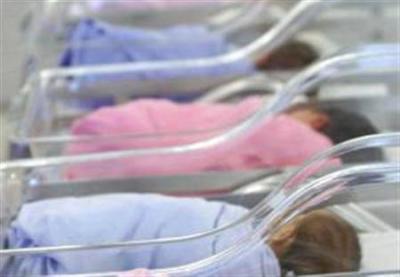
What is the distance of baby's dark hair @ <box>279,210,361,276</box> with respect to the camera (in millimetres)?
812

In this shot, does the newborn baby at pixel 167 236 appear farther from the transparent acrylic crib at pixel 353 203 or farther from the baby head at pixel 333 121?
Result: the baby head at pixel 333 121

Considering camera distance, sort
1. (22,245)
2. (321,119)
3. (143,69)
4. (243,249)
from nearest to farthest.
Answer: (243,249), (22,245), (321,119), (143,69)

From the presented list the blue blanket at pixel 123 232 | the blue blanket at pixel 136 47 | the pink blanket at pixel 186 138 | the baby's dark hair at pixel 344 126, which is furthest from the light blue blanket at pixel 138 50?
the blue blanket at pixel 123 232

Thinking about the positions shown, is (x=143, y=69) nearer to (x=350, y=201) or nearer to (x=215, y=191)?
(x=215, y=191)

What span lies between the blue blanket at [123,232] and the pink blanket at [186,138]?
0.86 ft

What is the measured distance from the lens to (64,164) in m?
1.16

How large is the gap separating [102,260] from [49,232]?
0.08 meters

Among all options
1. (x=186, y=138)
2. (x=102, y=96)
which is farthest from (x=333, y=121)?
(x=102, y=96)

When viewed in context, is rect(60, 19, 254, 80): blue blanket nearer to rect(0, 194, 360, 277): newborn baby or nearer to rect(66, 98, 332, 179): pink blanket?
rect(66, 98, 332, 179): pink blanket

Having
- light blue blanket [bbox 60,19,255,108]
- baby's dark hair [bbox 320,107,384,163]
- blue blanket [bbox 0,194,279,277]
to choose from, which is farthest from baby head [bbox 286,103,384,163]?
blue blanket [bbox 0,194,279,277]

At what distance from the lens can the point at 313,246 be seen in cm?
81

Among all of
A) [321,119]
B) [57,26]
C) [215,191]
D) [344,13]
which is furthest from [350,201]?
[344,13]

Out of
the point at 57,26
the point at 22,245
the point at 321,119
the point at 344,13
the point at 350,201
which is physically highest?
the point at 344,13

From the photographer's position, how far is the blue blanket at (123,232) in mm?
817
